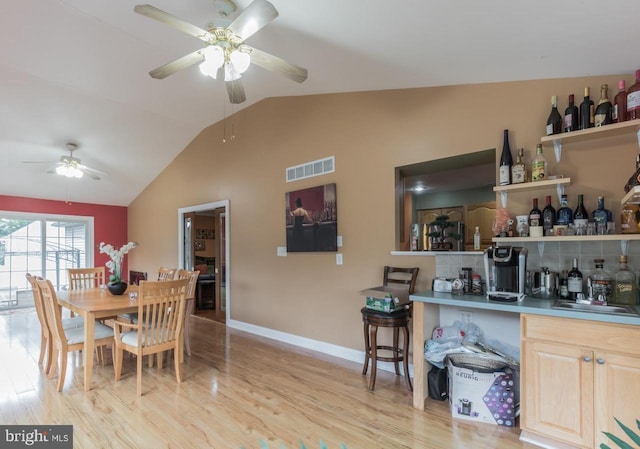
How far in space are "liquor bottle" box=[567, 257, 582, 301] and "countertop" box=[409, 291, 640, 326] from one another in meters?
0.13

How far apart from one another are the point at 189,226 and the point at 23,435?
13.7 feet

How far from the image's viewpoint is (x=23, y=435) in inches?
86.8

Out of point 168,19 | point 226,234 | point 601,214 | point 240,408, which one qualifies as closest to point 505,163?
point 601,214

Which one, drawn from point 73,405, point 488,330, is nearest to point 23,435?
point 73,405

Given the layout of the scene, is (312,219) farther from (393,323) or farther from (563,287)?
(563,287)

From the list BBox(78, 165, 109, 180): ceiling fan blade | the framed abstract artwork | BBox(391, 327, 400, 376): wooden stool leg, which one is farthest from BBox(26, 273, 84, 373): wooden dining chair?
BBox(391, 327, 400, 376): wooden stool leg

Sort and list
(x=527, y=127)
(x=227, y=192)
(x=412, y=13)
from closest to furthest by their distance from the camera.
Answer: (x=412, y=13)
(x=527, y=127)
(x=227, y=192)

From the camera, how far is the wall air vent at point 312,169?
3.88m

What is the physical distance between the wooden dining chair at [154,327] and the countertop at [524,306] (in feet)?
6.90

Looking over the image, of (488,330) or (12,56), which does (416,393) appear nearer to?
(488,330)

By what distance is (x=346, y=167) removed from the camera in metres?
3.74

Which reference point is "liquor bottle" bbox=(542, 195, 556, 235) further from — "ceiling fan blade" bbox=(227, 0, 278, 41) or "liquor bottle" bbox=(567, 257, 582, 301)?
"ceiling fan blade" bbox=(227, 0, 278, 41)

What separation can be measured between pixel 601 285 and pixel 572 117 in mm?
1145

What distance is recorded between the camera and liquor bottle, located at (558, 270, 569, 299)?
2328 millimetres
